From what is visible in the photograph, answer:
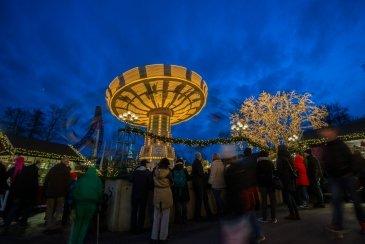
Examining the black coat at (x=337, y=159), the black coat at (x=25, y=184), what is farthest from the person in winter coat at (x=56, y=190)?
the black coat at (x=337, y=159)

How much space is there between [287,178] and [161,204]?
3.21 m

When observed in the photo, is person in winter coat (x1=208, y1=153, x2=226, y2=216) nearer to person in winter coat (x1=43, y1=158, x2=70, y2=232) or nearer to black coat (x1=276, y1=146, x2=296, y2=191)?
black coat (x1=276, y1=146, x2=296, y2=191)

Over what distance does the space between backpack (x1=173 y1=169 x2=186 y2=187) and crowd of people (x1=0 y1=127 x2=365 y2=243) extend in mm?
28

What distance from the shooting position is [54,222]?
674 centimetres

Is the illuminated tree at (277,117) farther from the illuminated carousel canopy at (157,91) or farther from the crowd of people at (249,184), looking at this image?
the crowd of people at (249,184)

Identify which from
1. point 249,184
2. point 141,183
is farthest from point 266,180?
point 141,183

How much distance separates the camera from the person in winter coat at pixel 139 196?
A: 643 centimetres

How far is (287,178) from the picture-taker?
6359mm

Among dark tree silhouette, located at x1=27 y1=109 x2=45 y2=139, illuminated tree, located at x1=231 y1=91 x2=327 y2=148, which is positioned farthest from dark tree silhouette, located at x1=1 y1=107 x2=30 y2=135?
illuminated tree, located at x1=231 y1=91 x2=327 y2=148

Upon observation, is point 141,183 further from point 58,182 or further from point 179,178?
point 58,182

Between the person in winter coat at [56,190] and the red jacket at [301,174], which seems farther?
the red jacket at [301,174]

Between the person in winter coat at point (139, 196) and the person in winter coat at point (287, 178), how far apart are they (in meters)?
3.35

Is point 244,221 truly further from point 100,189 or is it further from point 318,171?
point 318,171

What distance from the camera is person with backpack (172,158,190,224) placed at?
7414 mm
